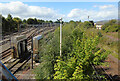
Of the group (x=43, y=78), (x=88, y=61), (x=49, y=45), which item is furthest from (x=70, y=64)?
(x=49, y=45)

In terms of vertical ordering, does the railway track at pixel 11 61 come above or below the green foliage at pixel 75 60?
below

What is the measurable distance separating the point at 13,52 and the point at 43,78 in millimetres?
3543

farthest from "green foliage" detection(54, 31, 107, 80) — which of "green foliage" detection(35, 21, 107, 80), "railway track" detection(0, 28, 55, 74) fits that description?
"railway track" detection(0, 28, 55, 74)

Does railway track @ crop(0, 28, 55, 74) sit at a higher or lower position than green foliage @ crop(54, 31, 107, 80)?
lower

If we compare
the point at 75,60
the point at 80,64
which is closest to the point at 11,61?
the point at 75,60

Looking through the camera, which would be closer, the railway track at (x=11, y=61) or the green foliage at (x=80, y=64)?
the green foliage at (x=80, y=64)

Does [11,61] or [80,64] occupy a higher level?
[80,64]

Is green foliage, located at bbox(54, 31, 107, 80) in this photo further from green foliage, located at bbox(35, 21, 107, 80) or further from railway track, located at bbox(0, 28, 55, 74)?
railway track, located at bbox(0, 28, 55, 74)

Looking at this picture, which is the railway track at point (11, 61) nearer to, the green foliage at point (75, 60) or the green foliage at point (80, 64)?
the green foliage at point (75, 60)

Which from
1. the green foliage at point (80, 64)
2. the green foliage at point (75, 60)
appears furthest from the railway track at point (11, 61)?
the green foliage at point (80, 64)

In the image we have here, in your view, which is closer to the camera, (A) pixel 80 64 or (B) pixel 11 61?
(A) pixel 80 64

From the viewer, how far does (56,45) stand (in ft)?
11.0

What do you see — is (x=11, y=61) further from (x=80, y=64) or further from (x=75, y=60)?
(x=80, y=64)

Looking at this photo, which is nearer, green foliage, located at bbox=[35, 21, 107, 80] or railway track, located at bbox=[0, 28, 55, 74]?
green foliage, located at bbox=[35, 21, 107, 80]
